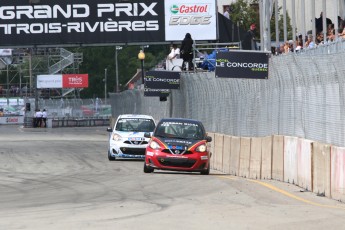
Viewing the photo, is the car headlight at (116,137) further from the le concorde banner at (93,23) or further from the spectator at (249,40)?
the le concorde banner at (93,23)

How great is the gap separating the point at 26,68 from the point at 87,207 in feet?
450

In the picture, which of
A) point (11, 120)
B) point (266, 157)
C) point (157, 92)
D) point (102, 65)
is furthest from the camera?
point (102, 65)

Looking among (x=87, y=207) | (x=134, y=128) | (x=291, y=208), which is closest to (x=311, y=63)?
(x=291, y=208)

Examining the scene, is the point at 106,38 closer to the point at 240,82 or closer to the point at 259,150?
the point at 240,82

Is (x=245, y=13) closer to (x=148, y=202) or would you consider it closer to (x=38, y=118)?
(x=38, y=118)

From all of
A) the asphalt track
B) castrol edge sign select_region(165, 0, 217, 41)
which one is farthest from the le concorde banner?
the asphalt track

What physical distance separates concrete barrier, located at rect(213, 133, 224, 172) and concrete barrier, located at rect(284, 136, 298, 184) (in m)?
7.14

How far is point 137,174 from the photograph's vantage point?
25188 millimetres

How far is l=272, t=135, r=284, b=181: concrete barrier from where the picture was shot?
2291cm

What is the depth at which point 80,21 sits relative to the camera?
162ft

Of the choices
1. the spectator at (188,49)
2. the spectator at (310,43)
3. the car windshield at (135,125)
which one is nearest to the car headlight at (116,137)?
the car windshield at (135,125)

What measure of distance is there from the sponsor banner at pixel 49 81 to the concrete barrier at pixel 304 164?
302ft

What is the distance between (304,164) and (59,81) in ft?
316

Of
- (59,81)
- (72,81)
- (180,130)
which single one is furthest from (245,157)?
(72,81)
